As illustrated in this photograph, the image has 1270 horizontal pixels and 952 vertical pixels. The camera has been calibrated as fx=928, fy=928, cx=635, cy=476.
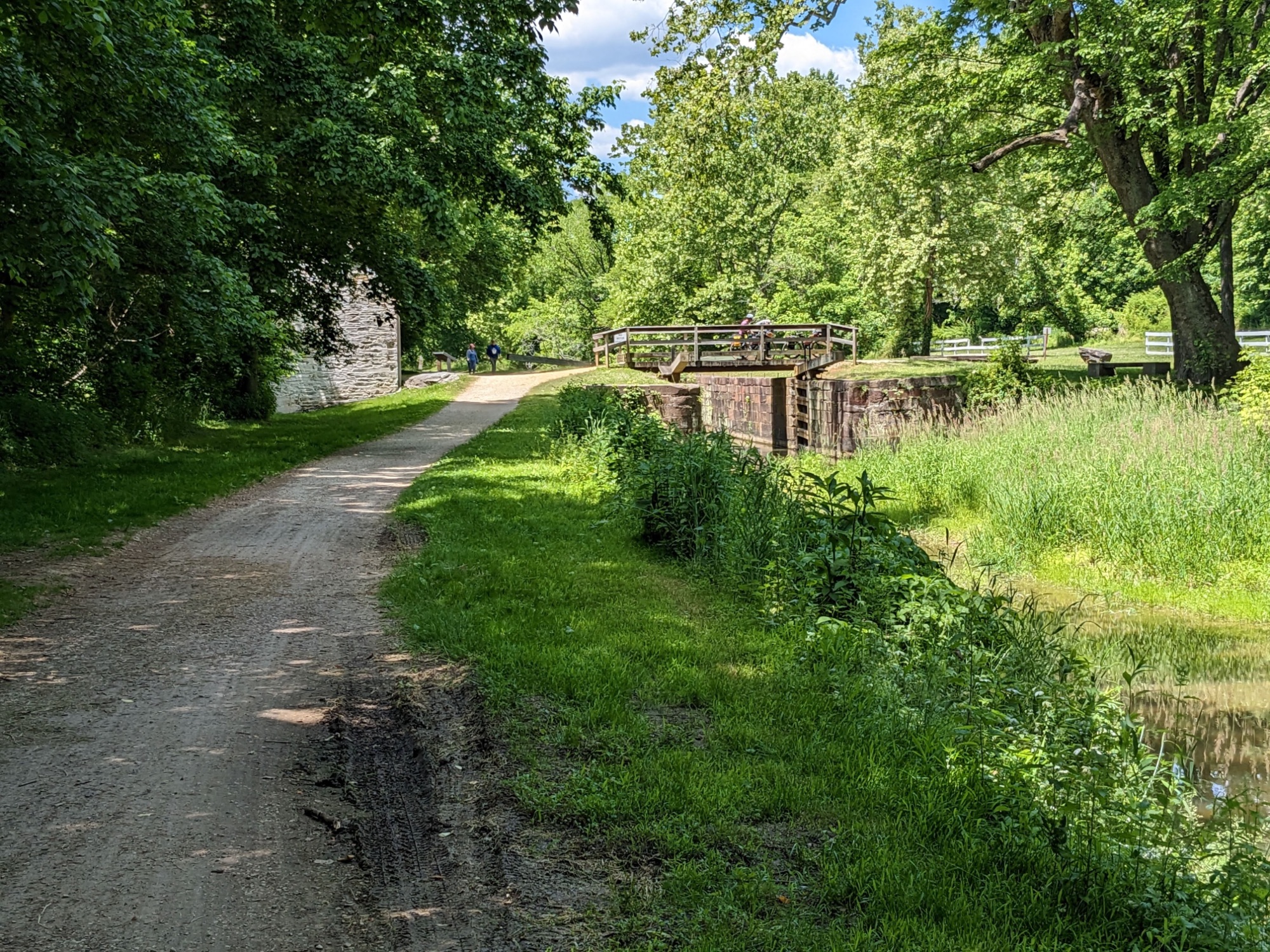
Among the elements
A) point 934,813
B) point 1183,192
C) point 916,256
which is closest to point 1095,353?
point 916,256

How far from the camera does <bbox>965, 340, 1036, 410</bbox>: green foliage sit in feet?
55.3

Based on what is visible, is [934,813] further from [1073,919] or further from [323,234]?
[323,234]

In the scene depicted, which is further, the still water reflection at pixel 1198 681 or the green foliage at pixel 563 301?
the green foliage at pixel 563 301

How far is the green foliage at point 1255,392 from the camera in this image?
442 inches

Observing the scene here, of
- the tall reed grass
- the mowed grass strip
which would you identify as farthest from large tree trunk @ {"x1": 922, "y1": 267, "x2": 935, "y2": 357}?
the mowed grass strip

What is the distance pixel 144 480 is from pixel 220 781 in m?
8.82

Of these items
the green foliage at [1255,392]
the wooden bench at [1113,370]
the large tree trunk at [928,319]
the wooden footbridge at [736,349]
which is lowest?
the green foliage at [1255,392]

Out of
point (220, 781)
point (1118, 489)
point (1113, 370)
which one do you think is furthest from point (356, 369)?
point (220, 781)

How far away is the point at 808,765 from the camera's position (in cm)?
418

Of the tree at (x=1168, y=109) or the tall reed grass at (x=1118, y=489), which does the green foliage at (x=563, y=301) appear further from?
the tall reed grass at (x=1118, y=489)

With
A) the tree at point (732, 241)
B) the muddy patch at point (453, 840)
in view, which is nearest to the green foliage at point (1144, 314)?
the tree at point (732, 241)

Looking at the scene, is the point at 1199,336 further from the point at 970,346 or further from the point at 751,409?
the point at 970,346

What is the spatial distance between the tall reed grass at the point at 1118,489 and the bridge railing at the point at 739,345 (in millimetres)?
11933

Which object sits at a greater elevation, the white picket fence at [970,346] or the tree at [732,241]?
the tree at [732,241]
